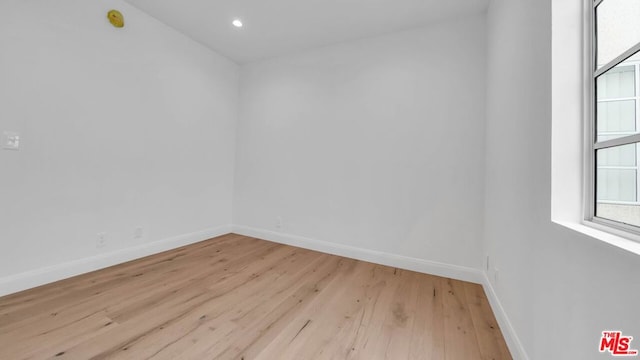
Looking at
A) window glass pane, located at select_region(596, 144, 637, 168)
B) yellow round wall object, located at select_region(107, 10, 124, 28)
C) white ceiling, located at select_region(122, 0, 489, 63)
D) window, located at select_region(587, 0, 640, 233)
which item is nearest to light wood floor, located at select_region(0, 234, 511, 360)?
window, located at select_region(587, 0, 640, 233)

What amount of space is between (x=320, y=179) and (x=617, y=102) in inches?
Answer: 101

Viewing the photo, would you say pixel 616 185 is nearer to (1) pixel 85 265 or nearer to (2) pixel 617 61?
(2) pixel 617 61

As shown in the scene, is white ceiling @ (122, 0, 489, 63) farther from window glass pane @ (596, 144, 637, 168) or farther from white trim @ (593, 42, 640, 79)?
window glass pane @ (596, 144, 637, 168)

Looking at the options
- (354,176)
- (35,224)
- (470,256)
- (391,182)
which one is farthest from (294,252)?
(35,224)

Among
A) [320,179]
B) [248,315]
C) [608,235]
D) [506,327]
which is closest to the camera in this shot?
[608,235]

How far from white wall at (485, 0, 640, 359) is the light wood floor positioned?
424mm

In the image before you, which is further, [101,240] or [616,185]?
[101,240]

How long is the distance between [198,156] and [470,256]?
3570 millimetres

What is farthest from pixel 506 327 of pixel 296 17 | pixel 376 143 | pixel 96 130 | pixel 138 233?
pixel 96 130

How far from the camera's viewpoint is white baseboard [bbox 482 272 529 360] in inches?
50.0

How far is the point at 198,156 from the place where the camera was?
131 inches

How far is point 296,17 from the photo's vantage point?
260cm

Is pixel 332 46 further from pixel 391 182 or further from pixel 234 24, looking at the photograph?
pixel 391 182

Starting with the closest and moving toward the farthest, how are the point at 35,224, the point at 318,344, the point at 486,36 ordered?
the point at 318,344 < the point at 35,224 < the point at 486,36
